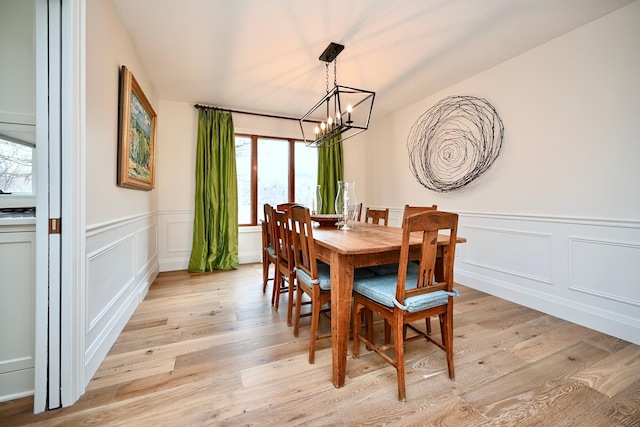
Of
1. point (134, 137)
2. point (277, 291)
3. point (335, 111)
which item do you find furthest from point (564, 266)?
point (134, 137)

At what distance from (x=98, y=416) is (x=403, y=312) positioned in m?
1.58

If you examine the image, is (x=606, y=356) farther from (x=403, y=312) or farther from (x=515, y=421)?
(x=403, y=312)

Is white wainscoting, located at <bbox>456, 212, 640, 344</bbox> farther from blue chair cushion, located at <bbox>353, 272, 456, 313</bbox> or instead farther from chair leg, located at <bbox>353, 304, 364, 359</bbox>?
chair leg, located at <bbox>353, 304, 364, 359</bbox>

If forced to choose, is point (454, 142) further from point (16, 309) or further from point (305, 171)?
point (16, 309)

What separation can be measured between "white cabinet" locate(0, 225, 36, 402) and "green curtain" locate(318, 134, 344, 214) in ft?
11.7

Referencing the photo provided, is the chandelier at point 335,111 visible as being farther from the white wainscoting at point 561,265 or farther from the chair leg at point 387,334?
the white wainscoting at point 561,265

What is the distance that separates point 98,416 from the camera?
121 cm

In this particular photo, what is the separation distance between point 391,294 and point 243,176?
3.39 metres

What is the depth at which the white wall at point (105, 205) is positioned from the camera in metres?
1.49

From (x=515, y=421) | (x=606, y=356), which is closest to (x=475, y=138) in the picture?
(x=606, y=356)

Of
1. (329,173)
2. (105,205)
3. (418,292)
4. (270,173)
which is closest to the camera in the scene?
(418,292)

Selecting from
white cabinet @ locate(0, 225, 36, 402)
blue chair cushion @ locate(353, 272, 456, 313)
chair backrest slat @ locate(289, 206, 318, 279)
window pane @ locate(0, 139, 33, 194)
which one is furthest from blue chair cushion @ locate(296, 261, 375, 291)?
window pane @ locate(0, 139, 33, 194)

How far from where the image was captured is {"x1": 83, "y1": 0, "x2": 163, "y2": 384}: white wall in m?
1.49

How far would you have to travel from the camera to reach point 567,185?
2273 millimetres
